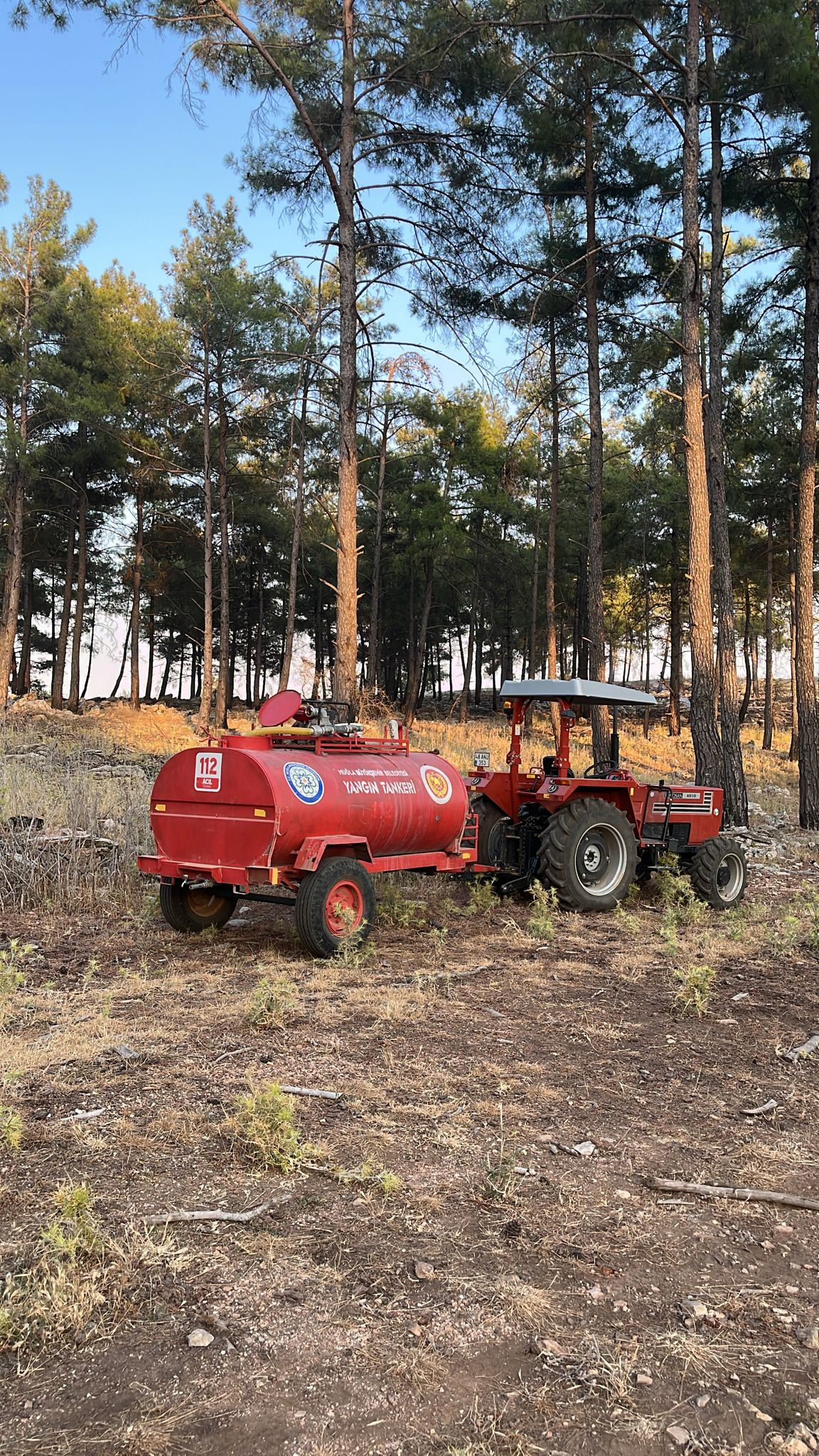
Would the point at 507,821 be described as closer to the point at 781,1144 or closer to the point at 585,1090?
the point at 585,1090

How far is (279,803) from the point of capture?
636 cm

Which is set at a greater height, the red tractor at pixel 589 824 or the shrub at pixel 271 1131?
the red tractor at pixel 589 824

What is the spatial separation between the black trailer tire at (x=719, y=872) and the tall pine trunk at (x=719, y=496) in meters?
4.34

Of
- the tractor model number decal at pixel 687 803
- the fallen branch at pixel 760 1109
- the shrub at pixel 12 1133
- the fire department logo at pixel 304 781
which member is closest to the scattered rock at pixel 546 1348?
the fallen branch at pixel 760 1109

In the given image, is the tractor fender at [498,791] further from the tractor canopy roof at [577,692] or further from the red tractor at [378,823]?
the tractor canopy roof at [577,692]

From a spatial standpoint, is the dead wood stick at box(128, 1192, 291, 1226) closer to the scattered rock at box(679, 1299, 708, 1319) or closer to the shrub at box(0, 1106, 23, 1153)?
the shrub at box(0, 1106, 23, 1153)

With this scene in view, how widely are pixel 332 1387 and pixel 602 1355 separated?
69 centimetres

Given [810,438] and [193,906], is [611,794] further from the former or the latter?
[810,438]

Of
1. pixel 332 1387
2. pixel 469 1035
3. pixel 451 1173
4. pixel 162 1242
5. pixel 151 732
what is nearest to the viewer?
pixel 332 1387

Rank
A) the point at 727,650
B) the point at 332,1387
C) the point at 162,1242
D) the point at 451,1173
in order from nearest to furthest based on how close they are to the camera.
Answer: the point at 332,1387 < the point at 162,1242 < the point at 451,1173 < the point at 727,650

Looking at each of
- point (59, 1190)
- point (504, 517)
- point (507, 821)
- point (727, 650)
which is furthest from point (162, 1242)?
point (504, 517)

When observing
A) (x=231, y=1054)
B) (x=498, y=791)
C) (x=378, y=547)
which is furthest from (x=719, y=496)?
(x=378, y=547)

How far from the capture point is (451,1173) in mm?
3295

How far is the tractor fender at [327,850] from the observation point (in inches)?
253
